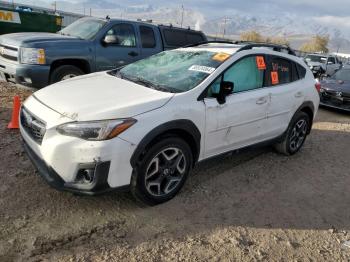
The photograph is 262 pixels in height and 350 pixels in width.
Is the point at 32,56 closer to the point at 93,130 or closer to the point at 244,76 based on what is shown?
the point at 244,76

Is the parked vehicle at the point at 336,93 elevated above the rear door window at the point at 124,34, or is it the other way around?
the rear door window at the point at 124,34

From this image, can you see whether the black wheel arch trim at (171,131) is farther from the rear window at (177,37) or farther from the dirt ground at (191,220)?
the rear window at (177,37)

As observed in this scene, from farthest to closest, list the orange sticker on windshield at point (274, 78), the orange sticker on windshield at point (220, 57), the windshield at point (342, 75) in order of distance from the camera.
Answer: the windshield at point (342, 75)
the orange sticker on windshield at point (274, 78)
the orange sticker on windshield at point (220, 57)

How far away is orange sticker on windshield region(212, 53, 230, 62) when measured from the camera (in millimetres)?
4512

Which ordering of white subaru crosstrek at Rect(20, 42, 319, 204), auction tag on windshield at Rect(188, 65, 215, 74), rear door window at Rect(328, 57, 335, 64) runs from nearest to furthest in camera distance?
1. white subaru crosstrek at Rect(20, 42, 319, 204)
2. auction tag on windshield at Rect(188, 65, 215, 74)
3. rear door window at Rect(328, 57, 335, 64)

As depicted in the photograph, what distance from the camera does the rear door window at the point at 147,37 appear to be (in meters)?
8.83

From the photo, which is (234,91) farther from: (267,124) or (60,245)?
(60,245)

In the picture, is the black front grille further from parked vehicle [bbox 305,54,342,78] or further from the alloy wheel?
parked vehicle [bbox 305,54,342,78]

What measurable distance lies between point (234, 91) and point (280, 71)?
4.07 feet

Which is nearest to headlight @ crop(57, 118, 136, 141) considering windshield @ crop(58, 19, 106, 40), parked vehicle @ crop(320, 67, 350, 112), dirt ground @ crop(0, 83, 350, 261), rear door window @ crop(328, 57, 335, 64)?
dirt ground @ crop(0, 83, 350, 261)

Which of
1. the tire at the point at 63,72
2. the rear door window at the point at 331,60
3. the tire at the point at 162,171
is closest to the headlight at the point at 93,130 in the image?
the tire at the point at 162,171

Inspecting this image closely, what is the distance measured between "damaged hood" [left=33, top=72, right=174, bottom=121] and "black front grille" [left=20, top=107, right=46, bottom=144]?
0.18 metres

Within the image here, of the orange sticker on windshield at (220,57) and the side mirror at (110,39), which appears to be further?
the side mirror at (110,39)

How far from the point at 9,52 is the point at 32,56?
640 mm
